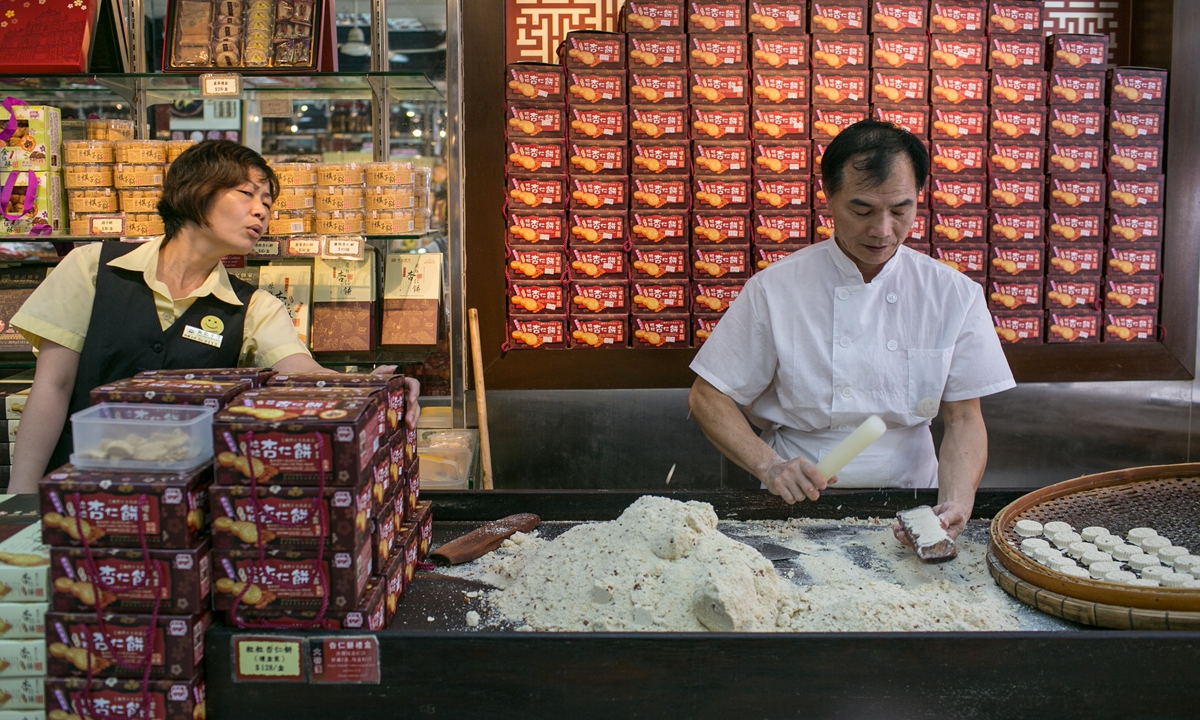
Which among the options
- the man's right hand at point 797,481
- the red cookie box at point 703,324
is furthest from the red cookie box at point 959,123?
the man's right hand at point 797,481

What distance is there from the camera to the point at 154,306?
2092mm

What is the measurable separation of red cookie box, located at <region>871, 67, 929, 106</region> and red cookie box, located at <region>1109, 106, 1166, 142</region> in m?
0.78

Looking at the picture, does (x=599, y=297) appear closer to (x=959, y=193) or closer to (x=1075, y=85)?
(x=959, y=193)

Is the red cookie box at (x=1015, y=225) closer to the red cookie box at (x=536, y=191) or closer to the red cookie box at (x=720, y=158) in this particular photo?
the red cookie box at (x=720, y=158)

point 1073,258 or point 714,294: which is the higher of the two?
point 1073,258

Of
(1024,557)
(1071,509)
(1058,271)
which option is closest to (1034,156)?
(1058,271)

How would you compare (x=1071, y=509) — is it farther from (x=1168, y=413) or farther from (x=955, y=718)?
(x=1168, y=413)

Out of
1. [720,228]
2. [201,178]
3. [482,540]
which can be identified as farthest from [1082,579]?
[720,228]

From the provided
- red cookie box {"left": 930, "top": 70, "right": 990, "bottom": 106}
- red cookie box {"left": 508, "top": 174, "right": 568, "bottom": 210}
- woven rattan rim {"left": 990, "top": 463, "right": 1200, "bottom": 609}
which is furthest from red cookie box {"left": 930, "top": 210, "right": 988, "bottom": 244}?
woven rattan rim {"left": 990, "top": 463, "right": 1200, "bottom": 609}

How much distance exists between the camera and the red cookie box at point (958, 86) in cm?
331

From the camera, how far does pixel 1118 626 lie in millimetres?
1246

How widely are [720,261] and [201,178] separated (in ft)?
6.18

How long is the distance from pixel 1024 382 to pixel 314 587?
10.2ft

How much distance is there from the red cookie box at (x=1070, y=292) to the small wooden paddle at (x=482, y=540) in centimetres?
255
